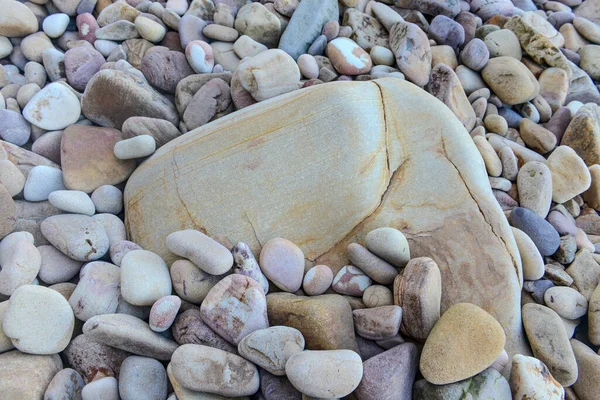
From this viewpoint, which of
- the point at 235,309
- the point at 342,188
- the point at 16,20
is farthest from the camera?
the point at 16,20

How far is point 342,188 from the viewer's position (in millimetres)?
1749

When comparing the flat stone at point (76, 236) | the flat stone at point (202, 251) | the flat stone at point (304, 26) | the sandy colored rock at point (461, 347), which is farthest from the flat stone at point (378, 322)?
the flat stone at point (304, 26)

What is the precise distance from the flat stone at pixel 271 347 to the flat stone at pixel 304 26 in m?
1.65

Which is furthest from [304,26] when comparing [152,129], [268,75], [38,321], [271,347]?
[38,321]

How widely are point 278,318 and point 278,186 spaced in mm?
533

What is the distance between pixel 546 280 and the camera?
5.88 ft

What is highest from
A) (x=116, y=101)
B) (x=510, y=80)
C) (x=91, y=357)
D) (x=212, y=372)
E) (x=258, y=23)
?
(x=258, y=23)

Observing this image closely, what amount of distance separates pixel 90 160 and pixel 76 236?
44cm

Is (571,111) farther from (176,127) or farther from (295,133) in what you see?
(176,127)

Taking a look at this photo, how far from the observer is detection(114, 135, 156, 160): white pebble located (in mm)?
1984

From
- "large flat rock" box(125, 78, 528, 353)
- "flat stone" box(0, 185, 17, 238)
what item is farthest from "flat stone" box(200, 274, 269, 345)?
"flat stone" box(0, 185, 17, 238)

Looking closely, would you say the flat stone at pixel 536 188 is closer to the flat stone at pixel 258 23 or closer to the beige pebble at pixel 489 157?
the beige pebble at pixel 489 157

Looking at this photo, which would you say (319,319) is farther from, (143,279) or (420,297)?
(143,279)

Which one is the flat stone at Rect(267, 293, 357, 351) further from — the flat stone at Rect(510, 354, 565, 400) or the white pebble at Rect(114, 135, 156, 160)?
the white pebble at Rect(114, 135, 156, 160)
